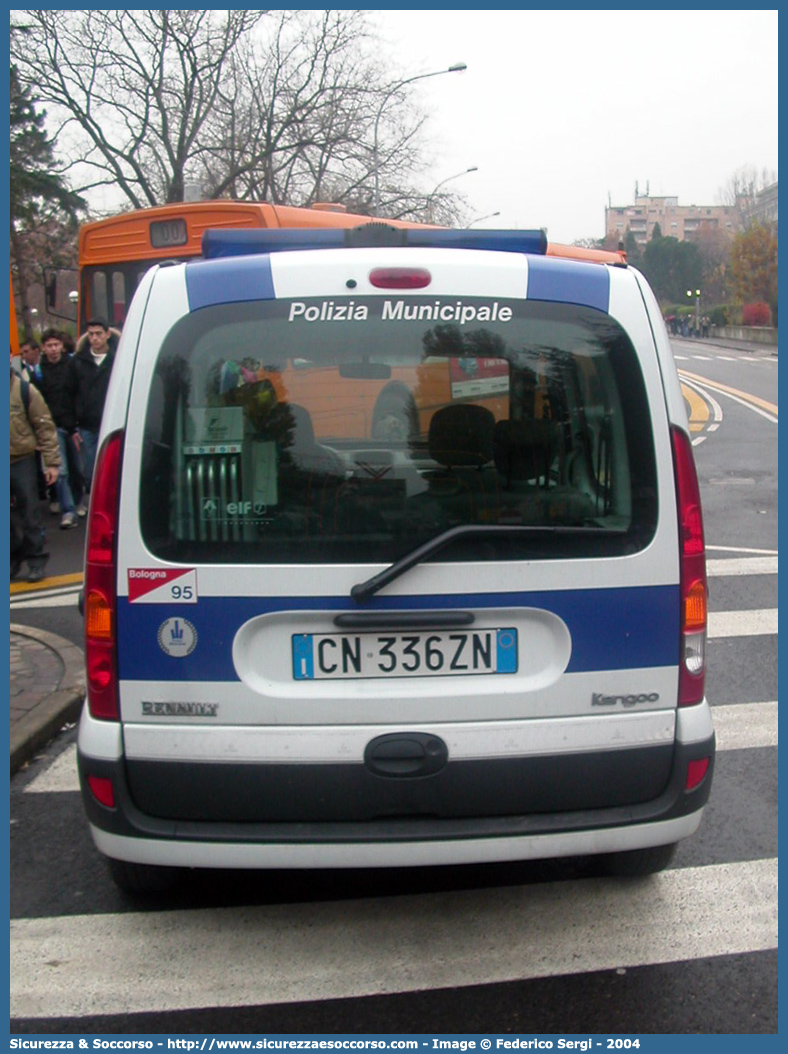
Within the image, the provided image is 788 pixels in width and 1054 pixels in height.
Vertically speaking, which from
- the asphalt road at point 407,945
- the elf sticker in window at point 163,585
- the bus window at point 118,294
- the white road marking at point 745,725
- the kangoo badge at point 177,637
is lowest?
the white road marking at point 745,725

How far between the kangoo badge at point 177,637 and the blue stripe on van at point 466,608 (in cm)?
1

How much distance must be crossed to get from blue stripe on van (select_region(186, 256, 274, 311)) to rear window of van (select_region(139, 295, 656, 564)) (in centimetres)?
3

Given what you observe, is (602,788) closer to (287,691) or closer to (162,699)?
(287,691)

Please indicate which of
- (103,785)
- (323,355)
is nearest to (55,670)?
(103,785)

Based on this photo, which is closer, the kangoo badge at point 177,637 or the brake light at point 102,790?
the kangoo badge at point 177,637

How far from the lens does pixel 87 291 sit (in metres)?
12.4

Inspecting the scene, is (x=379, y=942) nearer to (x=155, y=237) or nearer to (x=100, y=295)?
(x=155, y=237)

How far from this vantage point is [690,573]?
3.09 m

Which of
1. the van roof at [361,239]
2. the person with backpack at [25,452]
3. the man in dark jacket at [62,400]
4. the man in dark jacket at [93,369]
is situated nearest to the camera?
the van roof at [361,239]

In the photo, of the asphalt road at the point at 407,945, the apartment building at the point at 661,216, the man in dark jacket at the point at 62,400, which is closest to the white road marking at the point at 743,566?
the asphalt road at the point at 407,945

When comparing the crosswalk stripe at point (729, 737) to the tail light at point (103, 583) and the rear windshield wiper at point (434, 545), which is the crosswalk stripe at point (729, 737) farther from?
the rear windshield wiper at point (434, 545)

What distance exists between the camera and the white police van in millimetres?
2949

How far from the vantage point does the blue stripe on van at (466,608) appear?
2.95 metres

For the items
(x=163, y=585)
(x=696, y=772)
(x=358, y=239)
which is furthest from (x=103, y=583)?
(x=696, y=772)
